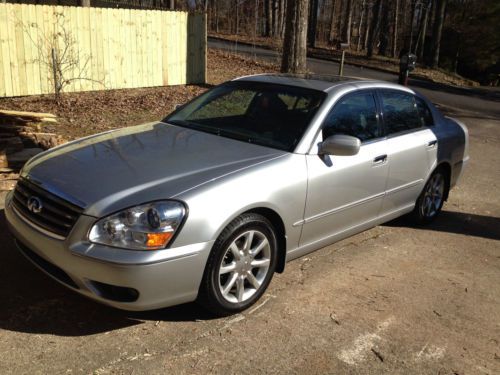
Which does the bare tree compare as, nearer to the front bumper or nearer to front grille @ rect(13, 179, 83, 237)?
front grille @ rect(13, 179, 83, 237)

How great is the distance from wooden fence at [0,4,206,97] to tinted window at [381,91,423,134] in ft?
24.6

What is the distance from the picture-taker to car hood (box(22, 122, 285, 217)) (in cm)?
326

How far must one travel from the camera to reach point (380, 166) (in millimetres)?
4680

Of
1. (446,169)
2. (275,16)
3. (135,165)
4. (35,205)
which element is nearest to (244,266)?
(135,165)

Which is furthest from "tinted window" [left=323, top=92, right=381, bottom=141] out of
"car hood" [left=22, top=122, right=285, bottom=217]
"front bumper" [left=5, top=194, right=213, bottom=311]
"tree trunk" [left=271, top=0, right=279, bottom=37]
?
"tree trunk" [left=271, top=0, right=279, bottom=37]

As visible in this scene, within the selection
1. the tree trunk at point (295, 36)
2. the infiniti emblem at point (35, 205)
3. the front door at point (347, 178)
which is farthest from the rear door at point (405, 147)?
the tree trunk at point (295, 36)

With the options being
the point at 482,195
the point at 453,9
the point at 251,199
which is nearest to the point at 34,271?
the point at 251,199

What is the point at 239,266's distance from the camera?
3.59 meters

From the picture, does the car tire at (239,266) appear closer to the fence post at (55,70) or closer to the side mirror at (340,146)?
the side mirror at (340,146)

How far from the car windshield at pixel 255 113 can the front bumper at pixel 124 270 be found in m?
1.31

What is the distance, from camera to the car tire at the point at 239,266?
3.39 metres

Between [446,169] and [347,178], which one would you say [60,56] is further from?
[347,178]

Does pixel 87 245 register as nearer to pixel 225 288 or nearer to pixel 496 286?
pixel 225 288

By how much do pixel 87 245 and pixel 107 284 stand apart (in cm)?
26
